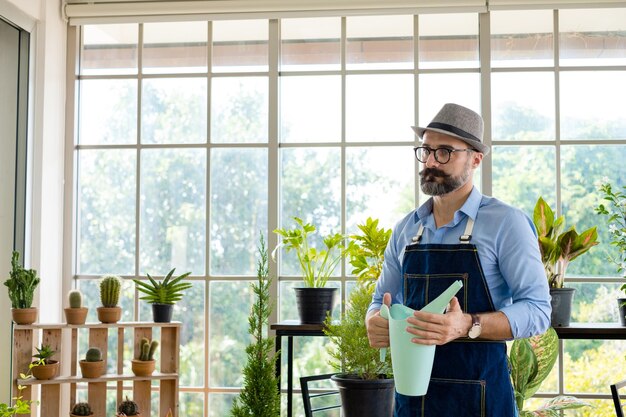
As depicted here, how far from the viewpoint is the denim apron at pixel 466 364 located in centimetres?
208

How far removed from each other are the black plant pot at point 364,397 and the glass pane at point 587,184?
1.41 m

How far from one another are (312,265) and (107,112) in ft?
4.96

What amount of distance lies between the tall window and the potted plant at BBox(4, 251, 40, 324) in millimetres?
600

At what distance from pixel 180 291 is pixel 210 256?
278mm

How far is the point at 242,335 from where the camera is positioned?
4.45m

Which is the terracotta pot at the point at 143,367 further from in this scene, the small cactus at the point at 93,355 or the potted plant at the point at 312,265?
the potted plant at the point at 312,265

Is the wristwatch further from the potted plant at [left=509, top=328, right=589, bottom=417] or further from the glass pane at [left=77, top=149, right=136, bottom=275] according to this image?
the glass pane at [left=77, top=149, right=136, bottom=275]

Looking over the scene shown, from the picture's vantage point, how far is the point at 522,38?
4.42 m

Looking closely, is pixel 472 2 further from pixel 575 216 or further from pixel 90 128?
pixel 90 128

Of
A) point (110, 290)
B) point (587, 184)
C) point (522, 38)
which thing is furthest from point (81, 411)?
point (522, 38)

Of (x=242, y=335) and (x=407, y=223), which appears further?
(x=242, y=335)

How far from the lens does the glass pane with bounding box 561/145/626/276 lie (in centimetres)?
429

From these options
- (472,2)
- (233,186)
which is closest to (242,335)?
(233,186)

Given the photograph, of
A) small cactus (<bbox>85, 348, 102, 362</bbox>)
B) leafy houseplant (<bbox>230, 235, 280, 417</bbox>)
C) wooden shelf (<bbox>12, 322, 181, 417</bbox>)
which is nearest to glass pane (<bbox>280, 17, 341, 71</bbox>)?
leafy houseplant (<bbox>230, 235, 280, 417</bbox>)
